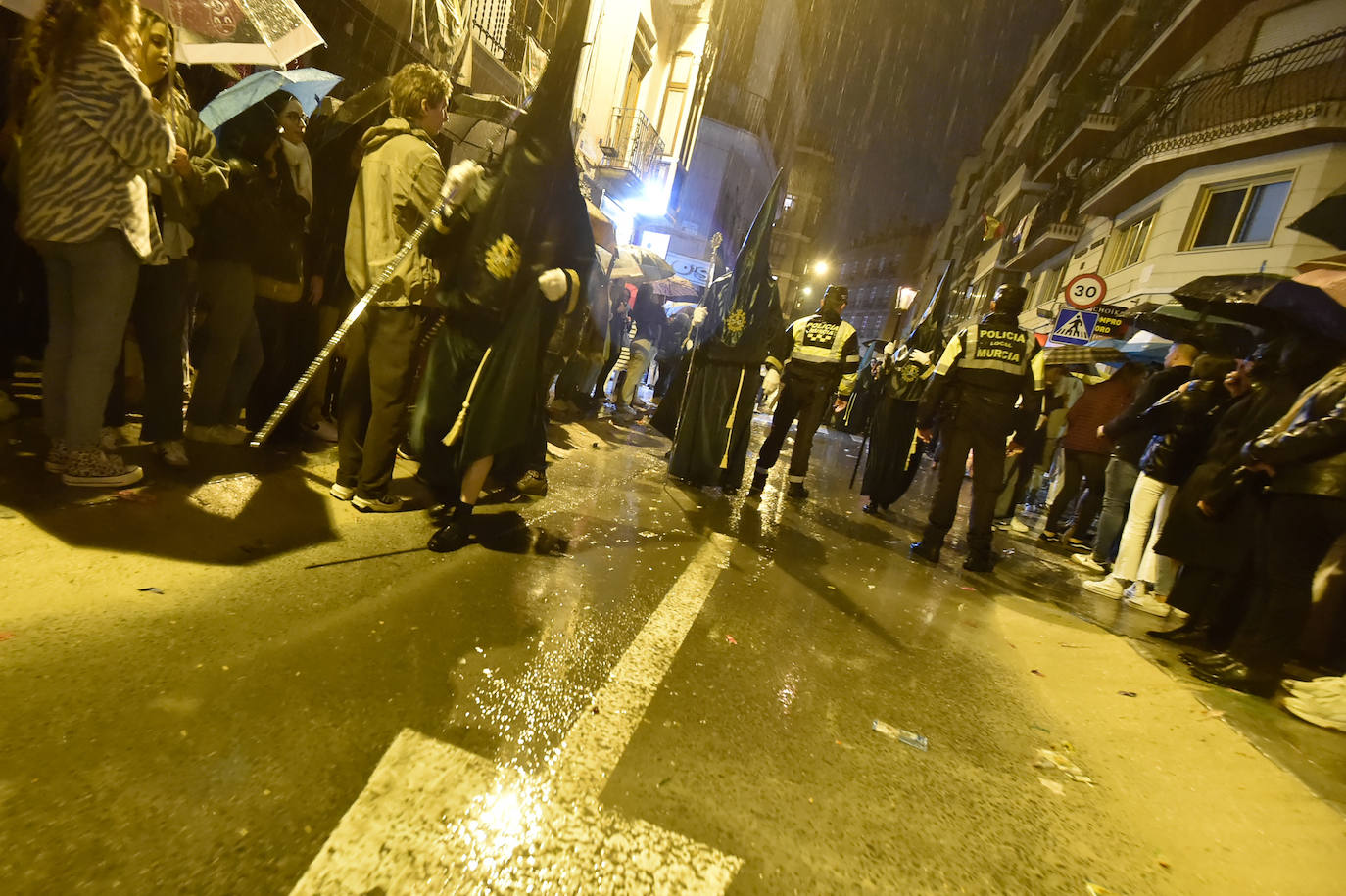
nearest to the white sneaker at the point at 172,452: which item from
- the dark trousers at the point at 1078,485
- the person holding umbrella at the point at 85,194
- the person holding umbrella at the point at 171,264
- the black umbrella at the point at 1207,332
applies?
the person holding umbrella at the point at 171,264

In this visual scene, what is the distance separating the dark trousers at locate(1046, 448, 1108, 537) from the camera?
7305 millimetres

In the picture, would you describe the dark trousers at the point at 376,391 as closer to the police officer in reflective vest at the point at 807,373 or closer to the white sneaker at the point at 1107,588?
the police officer in reflective vest at the point at 807,373

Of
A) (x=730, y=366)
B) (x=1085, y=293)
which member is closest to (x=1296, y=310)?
(x=730, y=366)

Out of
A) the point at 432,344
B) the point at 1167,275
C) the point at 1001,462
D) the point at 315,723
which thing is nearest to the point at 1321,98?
the point at 1167,275

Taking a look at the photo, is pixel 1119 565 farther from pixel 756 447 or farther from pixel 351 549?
pixel 351 549

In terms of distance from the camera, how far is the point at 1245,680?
3.34m

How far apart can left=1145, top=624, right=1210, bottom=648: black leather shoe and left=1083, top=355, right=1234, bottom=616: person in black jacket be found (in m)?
0.58

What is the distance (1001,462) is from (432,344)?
14.7ft

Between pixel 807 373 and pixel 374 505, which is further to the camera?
pixel 807 373

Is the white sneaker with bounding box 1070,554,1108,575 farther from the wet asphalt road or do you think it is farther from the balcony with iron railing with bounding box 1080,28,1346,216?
the balcony with iron railing with bounding box 1080,28,1346,216

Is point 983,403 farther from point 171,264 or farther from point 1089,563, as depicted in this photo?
point 171,264

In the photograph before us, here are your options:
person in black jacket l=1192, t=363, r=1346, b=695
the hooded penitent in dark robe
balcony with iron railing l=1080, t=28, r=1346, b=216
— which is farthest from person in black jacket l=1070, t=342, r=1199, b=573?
balcony with iron railing l=1080, t=28, r=1346, b=216

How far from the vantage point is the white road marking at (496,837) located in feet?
4.31

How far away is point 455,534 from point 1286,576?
182 inches
